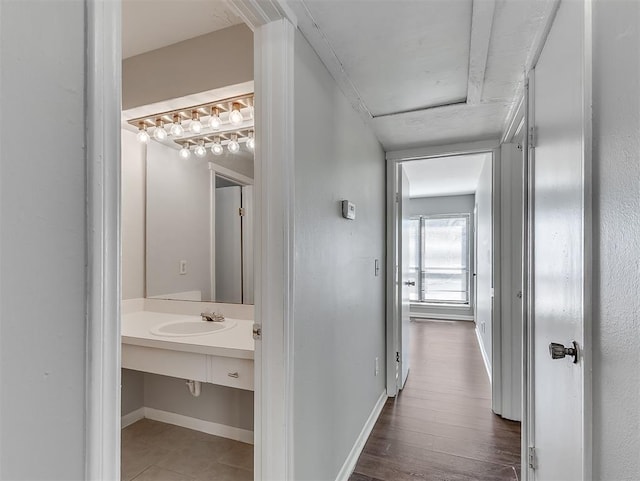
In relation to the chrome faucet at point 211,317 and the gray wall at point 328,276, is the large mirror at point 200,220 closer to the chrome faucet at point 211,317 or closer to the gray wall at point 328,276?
the chrome faucet at point 211,317

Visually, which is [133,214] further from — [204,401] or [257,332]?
[257,332]

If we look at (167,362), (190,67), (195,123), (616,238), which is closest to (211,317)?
(167,362)

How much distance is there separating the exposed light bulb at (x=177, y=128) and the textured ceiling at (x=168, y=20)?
47 cm

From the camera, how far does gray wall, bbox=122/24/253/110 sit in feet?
5.67

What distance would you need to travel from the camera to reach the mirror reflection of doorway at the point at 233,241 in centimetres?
226

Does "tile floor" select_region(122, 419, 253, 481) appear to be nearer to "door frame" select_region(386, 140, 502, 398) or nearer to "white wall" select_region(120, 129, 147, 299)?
"white wall" select_region(120, 129, 147, 299)

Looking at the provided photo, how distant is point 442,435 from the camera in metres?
2.31

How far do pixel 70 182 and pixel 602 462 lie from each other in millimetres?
1293

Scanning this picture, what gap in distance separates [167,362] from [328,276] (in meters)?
1.00

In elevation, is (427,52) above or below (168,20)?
below

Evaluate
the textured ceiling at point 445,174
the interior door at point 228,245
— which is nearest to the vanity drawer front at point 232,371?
the interior door at point 228,245

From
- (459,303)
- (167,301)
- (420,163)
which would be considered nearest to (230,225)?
(167,301)

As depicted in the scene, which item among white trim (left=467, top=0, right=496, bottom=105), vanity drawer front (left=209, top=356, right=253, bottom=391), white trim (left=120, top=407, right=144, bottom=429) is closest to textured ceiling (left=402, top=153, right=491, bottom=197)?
white trim (left=467, top=0, right=496, bottom=105)

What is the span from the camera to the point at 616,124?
772 mm
